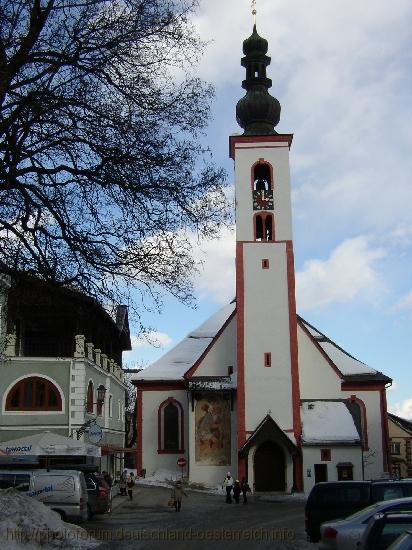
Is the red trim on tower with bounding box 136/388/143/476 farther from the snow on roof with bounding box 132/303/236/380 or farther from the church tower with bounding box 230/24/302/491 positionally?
the church tower with bounding box 230/24/302/491

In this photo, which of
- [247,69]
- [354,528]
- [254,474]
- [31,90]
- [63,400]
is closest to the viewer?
[354,528]

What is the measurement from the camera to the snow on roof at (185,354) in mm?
45562

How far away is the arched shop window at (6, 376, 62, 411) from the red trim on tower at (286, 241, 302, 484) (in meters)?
12.3

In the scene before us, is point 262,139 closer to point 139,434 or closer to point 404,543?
point 139,434

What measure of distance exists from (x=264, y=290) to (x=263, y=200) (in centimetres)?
515

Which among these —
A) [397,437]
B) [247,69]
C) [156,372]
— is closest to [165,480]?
[156,372]

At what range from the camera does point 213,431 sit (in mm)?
41406

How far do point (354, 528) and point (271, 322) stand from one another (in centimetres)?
2903

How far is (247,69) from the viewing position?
44.3m

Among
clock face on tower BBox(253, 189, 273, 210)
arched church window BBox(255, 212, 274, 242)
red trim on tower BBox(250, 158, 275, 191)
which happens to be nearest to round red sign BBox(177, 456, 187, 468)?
arched church window BBox(255, 212, 274, 242)

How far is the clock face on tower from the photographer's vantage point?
4231cm

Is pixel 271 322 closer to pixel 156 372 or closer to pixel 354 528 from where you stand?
pixel 156 372

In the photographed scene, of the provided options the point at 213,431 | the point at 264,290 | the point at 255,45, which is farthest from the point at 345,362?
the point at 255,45

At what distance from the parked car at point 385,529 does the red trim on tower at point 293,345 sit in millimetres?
30402
